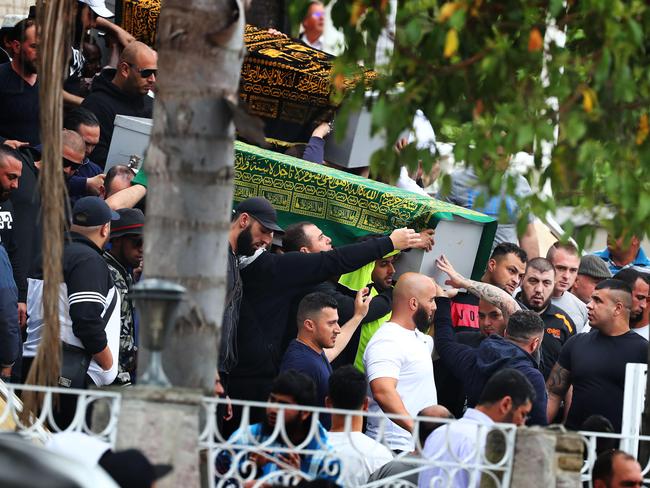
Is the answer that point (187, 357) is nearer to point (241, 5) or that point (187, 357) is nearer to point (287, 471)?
point (287, 471)

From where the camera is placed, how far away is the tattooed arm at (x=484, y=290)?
10.7 metres

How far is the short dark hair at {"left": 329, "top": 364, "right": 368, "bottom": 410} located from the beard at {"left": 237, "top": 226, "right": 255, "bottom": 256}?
167 cm

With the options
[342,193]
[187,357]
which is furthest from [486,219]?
[187,357]

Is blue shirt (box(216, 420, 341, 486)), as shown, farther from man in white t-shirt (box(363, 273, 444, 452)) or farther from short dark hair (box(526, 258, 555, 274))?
short dark hair (box(526, 258, 555, 274))

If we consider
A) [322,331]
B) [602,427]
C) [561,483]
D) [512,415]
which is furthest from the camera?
[322,331]

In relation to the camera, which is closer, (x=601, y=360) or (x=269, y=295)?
(x=269, y=295)

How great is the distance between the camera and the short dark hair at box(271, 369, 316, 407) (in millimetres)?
8172

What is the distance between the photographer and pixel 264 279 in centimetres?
1000

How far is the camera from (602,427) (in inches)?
356

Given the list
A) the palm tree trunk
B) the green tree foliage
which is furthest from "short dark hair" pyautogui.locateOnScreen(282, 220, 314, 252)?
the green tree foliage

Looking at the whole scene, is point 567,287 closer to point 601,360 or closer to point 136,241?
point 601,360

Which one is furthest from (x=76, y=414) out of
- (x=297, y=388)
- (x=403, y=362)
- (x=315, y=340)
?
(x=403, y=362)

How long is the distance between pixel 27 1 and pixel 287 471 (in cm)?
1007

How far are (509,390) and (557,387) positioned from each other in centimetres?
258
